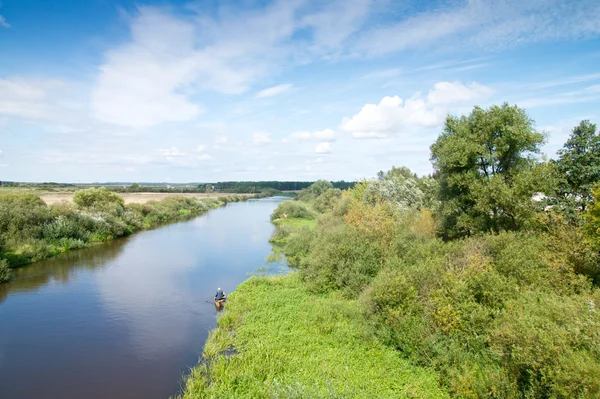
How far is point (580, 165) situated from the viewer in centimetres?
1848

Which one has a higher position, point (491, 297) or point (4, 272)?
point (491, 297)

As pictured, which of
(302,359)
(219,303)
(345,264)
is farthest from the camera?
(345,264)

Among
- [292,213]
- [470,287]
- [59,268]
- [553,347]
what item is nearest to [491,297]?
[470,287]

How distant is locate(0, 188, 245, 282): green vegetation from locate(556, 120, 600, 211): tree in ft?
125

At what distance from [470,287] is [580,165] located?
11312 millimetres

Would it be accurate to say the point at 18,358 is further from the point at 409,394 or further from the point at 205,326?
the point at 409,394

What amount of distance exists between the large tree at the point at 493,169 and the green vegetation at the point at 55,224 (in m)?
32.9

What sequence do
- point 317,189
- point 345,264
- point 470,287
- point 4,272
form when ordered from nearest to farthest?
1. point 470,287
2. point 345,264
3. point 4,272
4. point 317,189

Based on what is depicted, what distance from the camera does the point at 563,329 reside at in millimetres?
9461

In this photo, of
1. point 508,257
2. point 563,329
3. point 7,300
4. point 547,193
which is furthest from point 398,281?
point 7,300

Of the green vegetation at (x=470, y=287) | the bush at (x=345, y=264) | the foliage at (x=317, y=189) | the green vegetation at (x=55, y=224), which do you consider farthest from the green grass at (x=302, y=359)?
Result: the foliage at (x=317, y=189)

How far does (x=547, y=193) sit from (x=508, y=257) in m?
7.23

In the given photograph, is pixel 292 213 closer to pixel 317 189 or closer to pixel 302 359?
pixel 317 189

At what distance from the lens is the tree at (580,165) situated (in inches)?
706
